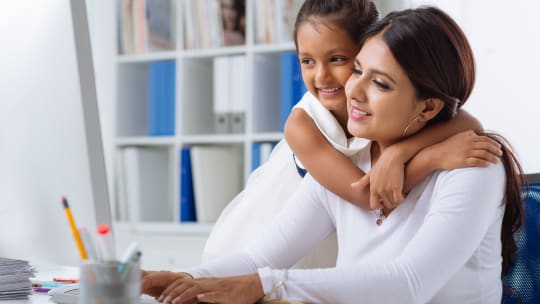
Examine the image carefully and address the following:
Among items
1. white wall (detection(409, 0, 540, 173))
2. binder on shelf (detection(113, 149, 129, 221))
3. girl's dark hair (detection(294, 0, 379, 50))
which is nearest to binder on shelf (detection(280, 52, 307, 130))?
white wall (detection(409, 0, 540, 173))

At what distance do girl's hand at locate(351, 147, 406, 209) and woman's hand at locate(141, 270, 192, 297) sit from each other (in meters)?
0.36

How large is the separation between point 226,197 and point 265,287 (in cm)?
216

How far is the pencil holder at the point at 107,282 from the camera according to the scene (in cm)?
66

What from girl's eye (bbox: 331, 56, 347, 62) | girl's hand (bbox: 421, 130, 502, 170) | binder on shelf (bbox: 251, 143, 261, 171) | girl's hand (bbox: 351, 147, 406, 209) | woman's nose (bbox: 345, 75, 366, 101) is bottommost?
binder on shelf (bbox: 251, 143, 261, 171)

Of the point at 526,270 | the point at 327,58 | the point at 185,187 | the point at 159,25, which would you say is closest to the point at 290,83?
the point at 185,187

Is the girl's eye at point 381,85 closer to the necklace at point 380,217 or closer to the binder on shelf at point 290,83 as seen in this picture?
the necklace at point 380,217

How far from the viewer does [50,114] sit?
945mm

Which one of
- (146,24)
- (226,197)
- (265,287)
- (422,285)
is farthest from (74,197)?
(146,24)

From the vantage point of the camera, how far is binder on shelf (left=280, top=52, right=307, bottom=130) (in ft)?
9.46

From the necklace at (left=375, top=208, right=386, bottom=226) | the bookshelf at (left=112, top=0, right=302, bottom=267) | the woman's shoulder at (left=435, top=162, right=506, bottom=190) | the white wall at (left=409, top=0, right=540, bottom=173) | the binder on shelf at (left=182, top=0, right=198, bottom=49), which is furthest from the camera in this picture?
the binder on shelf at (left=182, top=0, right=198, bottom=49)

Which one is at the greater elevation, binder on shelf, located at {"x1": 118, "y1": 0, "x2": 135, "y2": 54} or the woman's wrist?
binder on shelf, located at {"x1": 118, "y1": 0, "x2": 135, "y2": 54}

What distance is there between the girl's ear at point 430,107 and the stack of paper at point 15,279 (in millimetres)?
672

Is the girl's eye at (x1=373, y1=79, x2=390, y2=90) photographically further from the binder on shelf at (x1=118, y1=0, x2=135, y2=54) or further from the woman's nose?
the binder on shelf at (x1=118, y1=0, x2=135, y2=54)

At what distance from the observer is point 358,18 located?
136 cm
